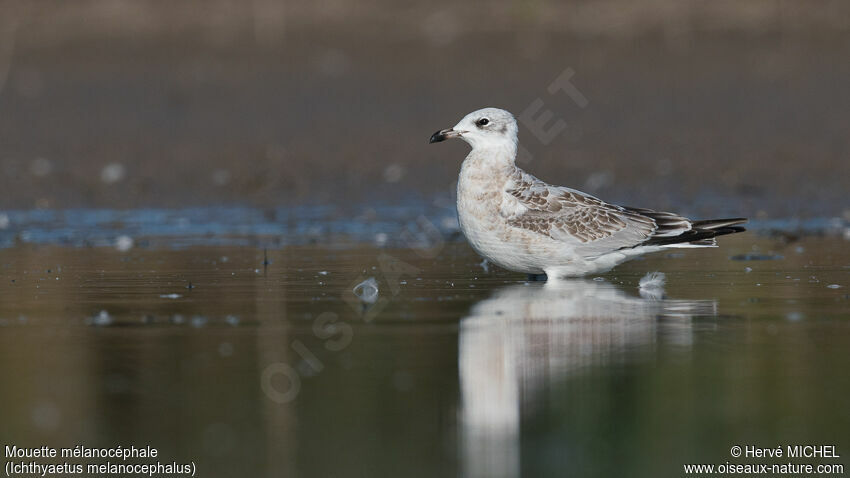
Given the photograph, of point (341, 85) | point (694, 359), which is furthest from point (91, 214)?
point (694, 359)

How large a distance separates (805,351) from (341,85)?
13.3 m

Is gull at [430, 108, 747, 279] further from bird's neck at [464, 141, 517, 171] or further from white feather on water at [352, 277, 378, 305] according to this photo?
white feather on water at [352, 277, 378, 305]

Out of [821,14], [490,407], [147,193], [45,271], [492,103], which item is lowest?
[490,407]

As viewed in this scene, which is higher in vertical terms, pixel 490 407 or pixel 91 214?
pixel 91 214

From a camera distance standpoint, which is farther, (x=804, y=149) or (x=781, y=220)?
(x=804, y=149)

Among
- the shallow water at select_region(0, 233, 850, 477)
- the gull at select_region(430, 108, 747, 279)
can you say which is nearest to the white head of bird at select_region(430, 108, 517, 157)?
the gull at select_region(430, 108, 747, 279)

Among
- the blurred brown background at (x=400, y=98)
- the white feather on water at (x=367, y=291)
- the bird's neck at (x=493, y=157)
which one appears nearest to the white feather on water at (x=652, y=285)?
the bird's neck at (x=493, y=157)

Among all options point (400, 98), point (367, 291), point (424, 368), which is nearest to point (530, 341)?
point (424, 368)

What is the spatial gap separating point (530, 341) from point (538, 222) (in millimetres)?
2671

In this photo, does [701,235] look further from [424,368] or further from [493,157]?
[424,368]

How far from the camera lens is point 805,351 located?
22.8 feet

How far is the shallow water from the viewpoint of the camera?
5.36 meters

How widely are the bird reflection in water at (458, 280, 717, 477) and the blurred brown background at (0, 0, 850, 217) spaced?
557cm

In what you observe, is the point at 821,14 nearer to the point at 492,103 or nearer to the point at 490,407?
the point at 492,103
